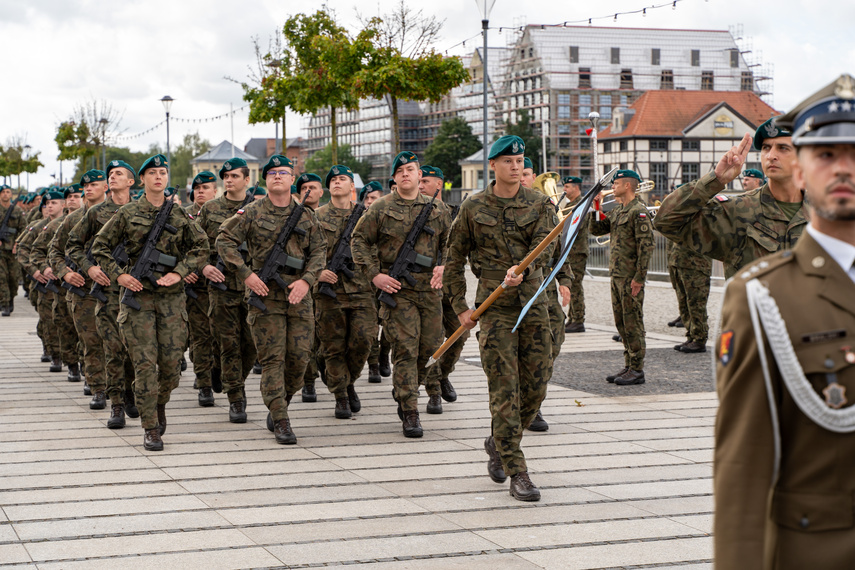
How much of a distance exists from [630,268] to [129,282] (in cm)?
558

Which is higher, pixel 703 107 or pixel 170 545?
pixel 703 107

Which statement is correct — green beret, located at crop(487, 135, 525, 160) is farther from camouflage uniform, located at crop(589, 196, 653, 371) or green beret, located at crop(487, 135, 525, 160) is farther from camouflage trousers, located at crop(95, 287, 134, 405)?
camouflage uniform, located at crop(589, 196, 653, 371)

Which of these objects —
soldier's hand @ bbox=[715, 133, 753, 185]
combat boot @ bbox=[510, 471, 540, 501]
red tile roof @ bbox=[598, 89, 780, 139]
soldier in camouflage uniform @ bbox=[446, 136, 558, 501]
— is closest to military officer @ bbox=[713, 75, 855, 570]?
soldier's hand @ bbox=[715, 133, 753, 185]

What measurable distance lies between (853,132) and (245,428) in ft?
23.1

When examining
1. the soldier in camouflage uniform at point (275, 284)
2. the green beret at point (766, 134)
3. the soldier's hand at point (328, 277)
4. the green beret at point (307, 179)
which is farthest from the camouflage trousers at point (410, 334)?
the green beret at point (766, 134)

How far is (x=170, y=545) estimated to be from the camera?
5.26m

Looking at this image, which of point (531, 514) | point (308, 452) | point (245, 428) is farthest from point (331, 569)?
point (245, 428)

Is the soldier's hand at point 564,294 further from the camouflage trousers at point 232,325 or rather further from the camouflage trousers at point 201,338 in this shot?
the camouflage trousers at point 201,338

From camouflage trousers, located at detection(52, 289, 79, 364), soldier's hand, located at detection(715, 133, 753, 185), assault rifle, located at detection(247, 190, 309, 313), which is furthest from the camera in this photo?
camouflage trousers, located at detection(52, 289, 79, 364)

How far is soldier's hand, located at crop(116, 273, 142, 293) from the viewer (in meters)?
7.81

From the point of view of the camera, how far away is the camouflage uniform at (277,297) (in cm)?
812

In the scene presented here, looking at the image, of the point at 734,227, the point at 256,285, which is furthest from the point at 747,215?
the point at 256,285

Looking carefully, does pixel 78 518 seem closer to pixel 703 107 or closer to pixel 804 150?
pixel 804 150

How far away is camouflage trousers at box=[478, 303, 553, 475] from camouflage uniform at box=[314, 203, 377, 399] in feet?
9.42
